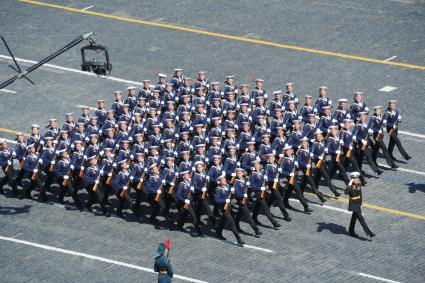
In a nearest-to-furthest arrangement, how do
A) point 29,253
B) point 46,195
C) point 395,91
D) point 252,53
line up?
point 29,253
point 46,195
point 395,91
point 252,53

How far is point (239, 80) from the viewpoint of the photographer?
5378 centimetres

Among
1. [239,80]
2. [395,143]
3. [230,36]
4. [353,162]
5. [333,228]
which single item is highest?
[230,36]

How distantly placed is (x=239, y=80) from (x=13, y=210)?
1399cm

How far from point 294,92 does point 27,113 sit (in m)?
11.5

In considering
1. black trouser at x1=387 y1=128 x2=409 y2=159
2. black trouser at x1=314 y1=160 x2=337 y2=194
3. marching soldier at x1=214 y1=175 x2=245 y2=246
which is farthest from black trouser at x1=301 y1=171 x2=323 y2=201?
black trouser at x1=387 y1=128 x2=409 y2=159

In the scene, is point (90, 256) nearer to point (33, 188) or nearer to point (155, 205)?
point (155, 205)

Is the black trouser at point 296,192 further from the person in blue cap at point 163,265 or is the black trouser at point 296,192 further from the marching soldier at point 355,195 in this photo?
the person in blue cap at point 163,265

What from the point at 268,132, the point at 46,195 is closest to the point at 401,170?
the point at 268,132

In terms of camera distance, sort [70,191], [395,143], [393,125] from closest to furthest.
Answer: [70,191] < [393,125] < [395,143]

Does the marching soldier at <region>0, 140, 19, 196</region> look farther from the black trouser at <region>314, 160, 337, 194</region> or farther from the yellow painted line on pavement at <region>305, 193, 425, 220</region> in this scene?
the yellow painted line on pavement at <region>305, 193, 425, 220</region>

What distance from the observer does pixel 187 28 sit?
194 ft

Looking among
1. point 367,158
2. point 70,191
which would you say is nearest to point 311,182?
point 367,158

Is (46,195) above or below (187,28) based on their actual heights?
below

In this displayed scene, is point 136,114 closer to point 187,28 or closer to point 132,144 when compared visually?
point 132,144
